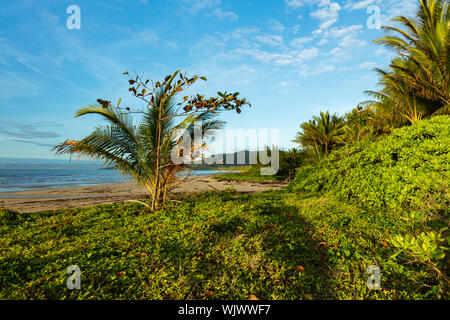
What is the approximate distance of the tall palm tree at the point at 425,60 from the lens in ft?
31.1

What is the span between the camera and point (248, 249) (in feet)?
9.74

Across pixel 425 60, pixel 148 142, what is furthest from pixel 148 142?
pixel 425 60

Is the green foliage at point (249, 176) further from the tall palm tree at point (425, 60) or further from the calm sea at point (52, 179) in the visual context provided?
the tall palm tree at point (425, 60)

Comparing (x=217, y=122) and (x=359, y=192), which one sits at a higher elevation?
(x=217, y=122)

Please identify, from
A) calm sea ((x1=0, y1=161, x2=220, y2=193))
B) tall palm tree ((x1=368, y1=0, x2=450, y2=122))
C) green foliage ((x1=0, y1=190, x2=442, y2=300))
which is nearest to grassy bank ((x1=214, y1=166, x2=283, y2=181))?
calm sea ((x1=0, y1=161, x2=220, y2=193))

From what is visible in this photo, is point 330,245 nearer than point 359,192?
Yes

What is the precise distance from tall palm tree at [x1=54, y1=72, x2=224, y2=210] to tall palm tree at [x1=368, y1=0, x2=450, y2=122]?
990 cm

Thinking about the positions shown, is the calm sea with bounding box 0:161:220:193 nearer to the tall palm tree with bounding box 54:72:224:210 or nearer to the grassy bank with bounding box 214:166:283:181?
the tall palm tree with bounding box 54:72:224:210

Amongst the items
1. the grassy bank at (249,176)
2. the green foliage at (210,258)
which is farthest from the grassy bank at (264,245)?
the grassy bank at (249,176)

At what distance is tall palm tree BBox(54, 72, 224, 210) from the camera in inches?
204

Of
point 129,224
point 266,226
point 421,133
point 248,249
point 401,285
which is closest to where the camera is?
point 401,285
